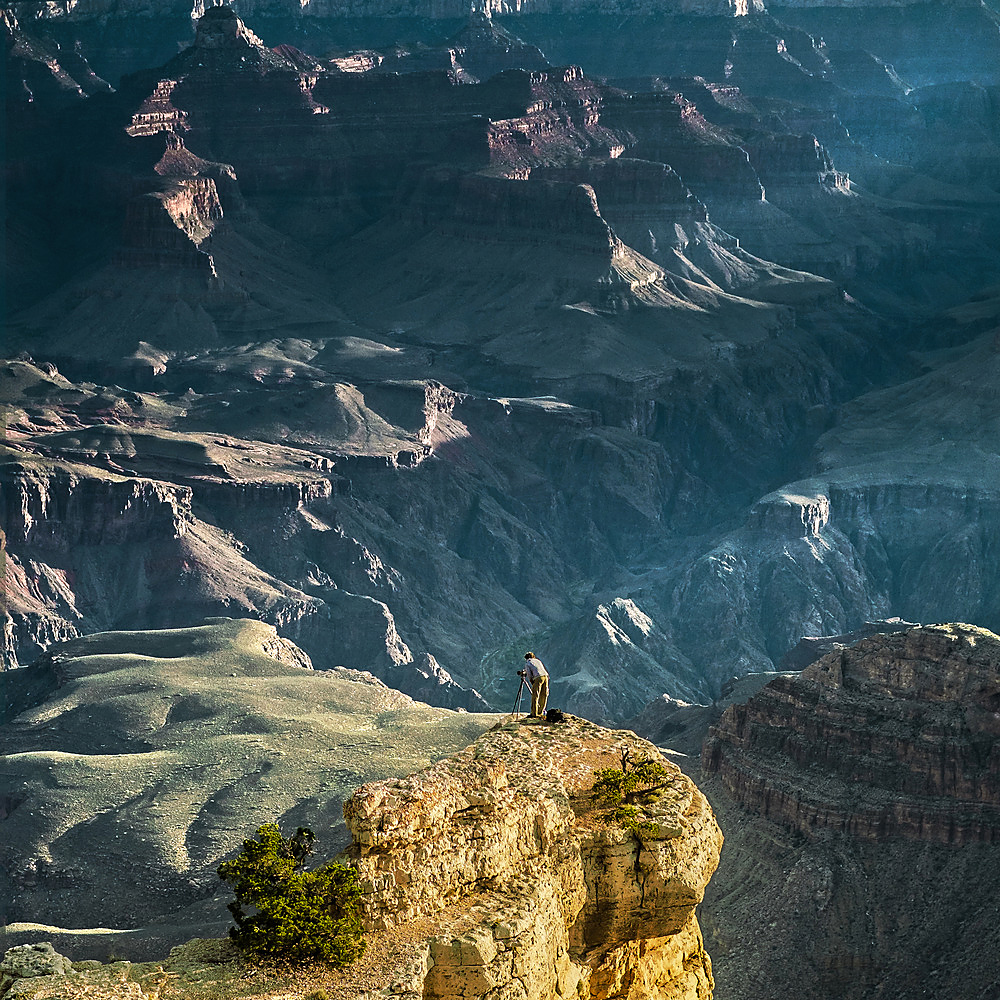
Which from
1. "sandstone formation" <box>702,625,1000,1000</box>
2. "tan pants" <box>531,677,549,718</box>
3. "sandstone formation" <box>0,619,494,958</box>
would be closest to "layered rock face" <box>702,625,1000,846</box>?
"sandstone formation" <box>702,625,1000,1000</box>

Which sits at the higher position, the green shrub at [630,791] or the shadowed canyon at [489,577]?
the green shrub at [630,791]

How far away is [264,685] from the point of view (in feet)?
296

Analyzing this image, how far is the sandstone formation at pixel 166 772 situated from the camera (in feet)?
233

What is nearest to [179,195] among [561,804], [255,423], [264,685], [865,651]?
[255,423]

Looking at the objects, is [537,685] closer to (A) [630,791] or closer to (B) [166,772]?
(A) [630,791]

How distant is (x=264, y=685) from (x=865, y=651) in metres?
27.5

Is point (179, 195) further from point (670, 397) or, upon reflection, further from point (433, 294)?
point (670, 397)

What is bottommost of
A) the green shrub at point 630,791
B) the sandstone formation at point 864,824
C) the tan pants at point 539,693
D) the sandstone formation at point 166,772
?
the sandstone formation at point 166,772

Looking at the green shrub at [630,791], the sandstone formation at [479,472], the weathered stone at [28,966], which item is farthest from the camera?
the sandstone formation at [479,472]

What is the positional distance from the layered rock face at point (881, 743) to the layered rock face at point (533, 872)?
3778 cm

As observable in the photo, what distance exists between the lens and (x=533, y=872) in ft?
97.4

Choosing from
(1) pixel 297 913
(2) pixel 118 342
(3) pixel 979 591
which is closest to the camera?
(1) pixel 297 913

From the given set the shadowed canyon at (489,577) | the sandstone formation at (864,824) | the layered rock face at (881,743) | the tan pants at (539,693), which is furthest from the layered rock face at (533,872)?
the layered rock face at (881,743)

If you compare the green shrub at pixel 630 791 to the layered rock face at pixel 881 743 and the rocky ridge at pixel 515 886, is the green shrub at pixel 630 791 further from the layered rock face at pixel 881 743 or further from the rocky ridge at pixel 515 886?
the layered rock face at pixel 881 743
